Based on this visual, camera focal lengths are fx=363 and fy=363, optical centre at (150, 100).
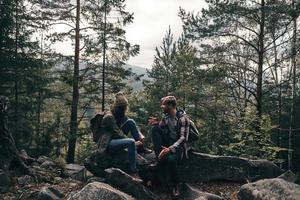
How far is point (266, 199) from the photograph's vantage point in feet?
22.8

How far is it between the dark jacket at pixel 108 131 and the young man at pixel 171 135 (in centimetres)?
84

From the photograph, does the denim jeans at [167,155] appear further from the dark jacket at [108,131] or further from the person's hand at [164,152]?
the dark jacket at [108,131]

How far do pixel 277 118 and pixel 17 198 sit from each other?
2398 cm

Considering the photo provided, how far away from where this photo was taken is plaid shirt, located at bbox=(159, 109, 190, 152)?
7573 mm

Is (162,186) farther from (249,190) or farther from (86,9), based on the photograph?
(86,9)

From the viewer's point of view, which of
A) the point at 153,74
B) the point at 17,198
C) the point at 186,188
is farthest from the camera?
the point at 153,74

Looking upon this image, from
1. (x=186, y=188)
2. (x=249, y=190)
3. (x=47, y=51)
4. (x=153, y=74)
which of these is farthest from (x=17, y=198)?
(x=153, y=74)

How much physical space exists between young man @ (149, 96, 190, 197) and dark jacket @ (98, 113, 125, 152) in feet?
2.77

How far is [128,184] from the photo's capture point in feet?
24.4

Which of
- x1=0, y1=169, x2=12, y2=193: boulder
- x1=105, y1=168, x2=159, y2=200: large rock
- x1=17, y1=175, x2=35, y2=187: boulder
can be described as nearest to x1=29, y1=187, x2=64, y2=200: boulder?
x1=0, y1=169, x2=12, y2=193: boulder

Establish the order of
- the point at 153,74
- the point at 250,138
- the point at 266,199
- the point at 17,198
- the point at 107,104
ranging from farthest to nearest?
the point at 153,74
the point at 107,104
the point at 250,138
the point at 17,198
the point at 266,199

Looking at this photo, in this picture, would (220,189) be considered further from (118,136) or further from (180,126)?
(118,136)

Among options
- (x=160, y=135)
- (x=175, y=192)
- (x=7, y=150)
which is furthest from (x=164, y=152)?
(x=7, y=150)

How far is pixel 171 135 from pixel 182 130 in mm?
317
